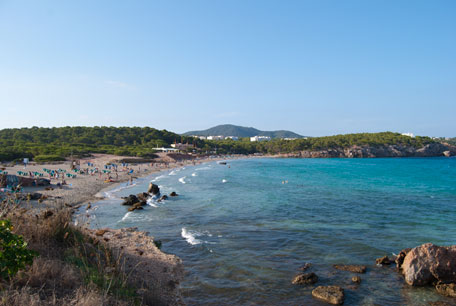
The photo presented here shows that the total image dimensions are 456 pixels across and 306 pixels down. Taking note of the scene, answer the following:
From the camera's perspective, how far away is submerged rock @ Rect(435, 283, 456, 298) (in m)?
10.6

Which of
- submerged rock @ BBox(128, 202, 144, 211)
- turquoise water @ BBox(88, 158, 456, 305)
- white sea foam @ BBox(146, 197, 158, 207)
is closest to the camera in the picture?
turquoise water @ BBox(88, 158, 456, 305)

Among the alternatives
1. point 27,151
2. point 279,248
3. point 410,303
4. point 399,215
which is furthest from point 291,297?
point 27,151

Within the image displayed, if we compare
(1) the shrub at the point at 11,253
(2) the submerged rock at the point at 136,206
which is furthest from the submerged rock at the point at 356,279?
(2) the submerged rock at the point at 136,206

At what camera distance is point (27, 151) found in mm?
66562

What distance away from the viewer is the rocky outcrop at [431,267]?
11273 millimetres

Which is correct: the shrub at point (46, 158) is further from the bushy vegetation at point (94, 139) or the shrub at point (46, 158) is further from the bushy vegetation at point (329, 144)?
the bushy vegetation at point (329, 144)

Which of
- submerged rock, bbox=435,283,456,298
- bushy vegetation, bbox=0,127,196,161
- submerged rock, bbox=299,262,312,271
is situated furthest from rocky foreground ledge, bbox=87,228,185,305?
bushy vegetation, bbox=0,127,196,161

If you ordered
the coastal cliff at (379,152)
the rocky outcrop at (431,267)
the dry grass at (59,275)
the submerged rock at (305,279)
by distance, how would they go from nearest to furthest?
1. the dry grass at (59,275)
2. the rocky outcrop at (431,267)
3. the submerged rock at (305,279)
4. the coastal cliff at (379,152)

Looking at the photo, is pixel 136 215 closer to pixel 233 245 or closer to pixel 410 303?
pixel 233 245

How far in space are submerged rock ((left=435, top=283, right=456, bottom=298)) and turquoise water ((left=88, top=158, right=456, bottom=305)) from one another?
34 centimetres

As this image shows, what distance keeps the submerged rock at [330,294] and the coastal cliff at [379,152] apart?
14149cm

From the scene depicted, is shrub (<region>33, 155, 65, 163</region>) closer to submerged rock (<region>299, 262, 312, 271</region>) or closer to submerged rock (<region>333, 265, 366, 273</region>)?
submerged rock (<region>299, 262, 312, 271</region>)

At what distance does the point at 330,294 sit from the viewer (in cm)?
1032

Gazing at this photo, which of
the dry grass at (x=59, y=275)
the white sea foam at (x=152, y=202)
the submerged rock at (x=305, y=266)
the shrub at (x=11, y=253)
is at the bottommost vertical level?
the white sea foam at (x=152, y=202)
